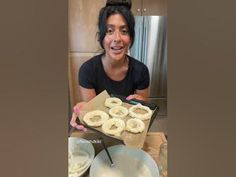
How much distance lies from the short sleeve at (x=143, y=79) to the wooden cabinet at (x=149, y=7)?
141mm

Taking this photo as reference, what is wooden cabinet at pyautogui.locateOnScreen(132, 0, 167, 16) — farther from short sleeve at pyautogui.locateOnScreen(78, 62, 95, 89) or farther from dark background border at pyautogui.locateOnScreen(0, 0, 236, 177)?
short sleeve at pyautogui.locateOnScreen(78, 62, 95, 89)

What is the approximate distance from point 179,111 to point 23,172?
0.43 metres

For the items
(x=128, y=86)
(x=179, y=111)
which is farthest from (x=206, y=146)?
(x=128, y=86)

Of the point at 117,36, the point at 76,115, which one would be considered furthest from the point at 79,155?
the point at 117,36

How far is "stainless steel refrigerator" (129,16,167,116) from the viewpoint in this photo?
26.3 inches

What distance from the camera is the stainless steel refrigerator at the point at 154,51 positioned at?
668mm

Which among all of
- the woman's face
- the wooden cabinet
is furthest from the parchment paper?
the wooden cabinet

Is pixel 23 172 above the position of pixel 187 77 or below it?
below

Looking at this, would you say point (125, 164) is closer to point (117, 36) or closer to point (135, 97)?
point (135, 97)

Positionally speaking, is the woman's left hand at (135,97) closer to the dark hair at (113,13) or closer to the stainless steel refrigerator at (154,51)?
the stainless steel refrigerator at (154,51)

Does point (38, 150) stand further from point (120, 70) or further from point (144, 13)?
point (144, 13)

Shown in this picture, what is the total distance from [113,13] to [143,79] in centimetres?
19

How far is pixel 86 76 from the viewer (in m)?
0.68

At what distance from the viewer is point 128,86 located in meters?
0.70
